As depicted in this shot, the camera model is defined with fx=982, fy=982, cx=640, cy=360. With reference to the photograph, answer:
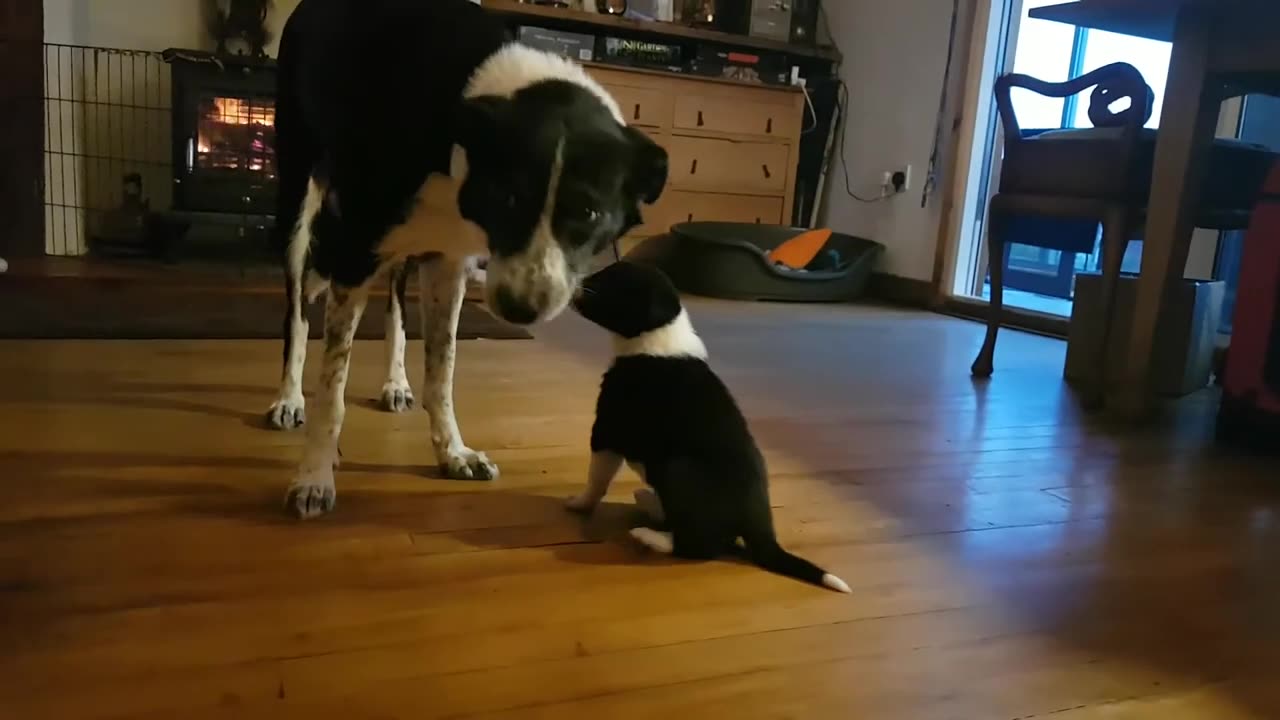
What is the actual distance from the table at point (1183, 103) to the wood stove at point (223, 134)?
2975 millimetres

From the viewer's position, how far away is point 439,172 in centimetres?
142

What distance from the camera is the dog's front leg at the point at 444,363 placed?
1686 millimetres

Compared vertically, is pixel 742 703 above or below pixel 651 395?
below

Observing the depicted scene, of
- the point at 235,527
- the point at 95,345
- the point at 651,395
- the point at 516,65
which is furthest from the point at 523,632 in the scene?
the point at 95,345

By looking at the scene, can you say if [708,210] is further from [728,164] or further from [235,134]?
[235,134]

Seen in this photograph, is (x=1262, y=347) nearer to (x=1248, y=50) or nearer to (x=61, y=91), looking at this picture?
(x=1248, y=50)

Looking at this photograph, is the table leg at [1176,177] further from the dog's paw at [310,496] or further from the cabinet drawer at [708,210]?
the cabinet drawer at [708,210]

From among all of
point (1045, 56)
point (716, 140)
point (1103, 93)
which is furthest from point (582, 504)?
point (1045, 56)

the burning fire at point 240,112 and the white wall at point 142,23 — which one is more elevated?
the white wall at point 142,23

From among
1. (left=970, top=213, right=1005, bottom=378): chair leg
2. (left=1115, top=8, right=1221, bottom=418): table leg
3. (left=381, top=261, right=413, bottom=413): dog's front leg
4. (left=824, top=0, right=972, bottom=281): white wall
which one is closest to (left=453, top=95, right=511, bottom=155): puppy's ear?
(left=381, top=261, right=413, bottom=413): dog's front leg

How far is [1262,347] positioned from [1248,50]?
0.67 m

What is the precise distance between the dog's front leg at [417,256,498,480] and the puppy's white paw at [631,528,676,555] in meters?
0.37

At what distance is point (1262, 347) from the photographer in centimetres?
225

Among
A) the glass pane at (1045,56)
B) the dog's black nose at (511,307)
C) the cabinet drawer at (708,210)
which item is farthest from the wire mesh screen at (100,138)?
the glass pane at (1045,56)
